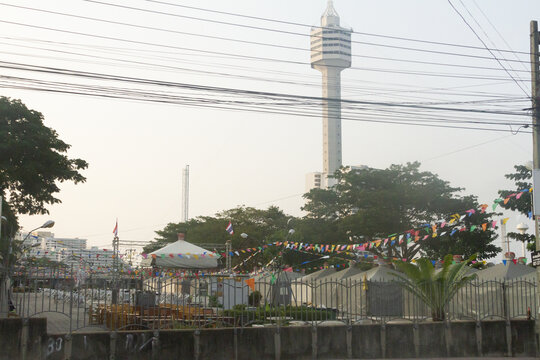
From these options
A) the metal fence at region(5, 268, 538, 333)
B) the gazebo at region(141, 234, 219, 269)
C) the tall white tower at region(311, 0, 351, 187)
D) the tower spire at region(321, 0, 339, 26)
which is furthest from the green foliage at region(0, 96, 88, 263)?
the tower spire at region(321, 0, 339, 26)

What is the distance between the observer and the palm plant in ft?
53.2

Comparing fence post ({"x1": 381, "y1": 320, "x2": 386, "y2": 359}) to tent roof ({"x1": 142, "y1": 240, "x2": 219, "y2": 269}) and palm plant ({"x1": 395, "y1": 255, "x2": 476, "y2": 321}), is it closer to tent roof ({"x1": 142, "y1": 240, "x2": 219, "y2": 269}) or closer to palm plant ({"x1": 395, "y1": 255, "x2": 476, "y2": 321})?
palm plant ({"x1": 395, "y1": 255, "x2": 476, "y2": 321})

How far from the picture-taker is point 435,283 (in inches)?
648

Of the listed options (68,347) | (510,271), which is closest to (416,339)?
(510,271)

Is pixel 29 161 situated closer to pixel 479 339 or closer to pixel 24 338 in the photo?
pixel 24 338

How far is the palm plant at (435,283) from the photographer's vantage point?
16219 millimetres

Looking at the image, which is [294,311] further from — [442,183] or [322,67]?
[322,67]

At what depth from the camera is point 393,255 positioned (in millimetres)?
44188

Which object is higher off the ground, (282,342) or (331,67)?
(331,67)

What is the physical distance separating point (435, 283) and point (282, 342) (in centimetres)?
474

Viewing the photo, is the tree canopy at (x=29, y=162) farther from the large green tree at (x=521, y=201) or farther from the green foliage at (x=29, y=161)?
the large green tree at (x=521, y=201)

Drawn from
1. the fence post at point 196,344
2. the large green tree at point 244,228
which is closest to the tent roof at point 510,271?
the fence post at point 196,344

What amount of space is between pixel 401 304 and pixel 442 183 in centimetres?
2784

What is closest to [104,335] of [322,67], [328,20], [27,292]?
[27,292]
